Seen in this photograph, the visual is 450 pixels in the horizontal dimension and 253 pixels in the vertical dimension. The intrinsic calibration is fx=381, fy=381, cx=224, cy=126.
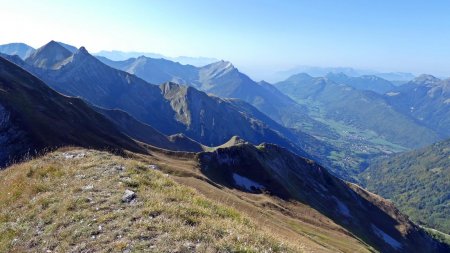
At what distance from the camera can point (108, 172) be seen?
85.5 feet

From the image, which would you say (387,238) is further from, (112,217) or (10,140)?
(112,217)

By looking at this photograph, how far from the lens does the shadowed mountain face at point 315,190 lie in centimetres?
10494

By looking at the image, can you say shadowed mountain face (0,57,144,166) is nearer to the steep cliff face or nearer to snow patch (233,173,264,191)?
the steep cliff face

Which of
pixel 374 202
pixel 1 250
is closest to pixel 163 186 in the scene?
pixel 1 250

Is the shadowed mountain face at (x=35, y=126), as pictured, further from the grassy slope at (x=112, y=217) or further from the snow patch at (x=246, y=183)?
the grassy slope at (x=112, y=217)

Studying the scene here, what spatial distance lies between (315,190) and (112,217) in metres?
130

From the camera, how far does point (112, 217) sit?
18469mm

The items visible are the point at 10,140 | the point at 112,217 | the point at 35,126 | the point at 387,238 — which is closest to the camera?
the point at 112,217

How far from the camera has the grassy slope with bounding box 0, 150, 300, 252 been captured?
627 inches

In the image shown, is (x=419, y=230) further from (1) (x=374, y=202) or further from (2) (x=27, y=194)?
(2) (x=27, y=194)

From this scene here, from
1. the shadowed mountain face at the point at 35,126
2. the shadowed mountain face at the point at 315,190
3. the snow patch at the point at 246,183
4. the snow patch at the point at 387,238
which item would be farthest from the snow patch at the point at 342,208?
the shadowed mountain face at the point at 35,126

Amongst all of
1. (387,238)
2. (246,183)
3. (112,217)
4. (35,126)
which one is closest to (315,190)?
(387,238)

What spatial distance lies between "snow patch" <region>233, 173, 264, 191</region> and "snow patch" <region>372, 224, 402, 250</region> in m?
66.0

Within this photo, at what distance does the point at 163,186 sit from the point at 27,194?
824 centimetres
